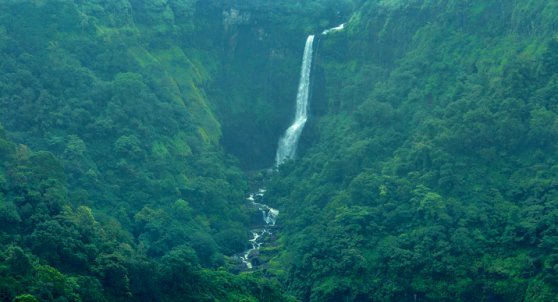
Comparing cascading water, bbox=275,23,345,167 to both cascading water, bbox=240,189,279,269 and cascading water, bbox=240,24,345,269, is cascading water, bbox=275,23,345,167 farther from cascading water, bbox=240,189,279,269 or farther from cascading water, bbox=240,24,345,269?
cascading water, bbox=240,189,279,269

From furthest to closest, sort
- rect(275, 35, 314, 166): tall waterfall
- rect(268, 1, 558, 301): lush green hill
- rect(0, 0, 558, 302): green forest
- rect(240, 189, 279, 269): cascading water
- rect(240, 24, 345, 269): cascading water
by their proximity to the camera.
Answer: rect(275, 35, 314, 166): tall waterfall → rect(240, 24, 345, 269): cascading water → rect(240, 189, 279, 269): cascading water → rect(268, 1, 558, 301): lush green hill → rect(0, 0, 558, 302): green forest

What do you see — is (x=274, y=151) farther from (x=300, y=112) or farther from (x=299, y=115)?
(x=300, y=112)

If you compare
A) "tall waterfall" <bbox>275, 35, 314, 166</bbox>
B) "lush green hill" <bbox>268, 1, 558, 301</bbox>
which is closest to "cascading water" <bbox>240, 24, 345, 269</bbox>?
"tall waterfall" <bbox>275, 35, 314, 166</bbox>

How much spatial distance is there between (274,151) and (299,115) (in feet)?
10.6

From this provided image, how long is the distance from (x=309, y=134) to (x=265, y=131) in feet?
11.3

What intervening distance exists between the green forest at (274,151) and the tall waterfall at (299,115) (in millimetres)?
503

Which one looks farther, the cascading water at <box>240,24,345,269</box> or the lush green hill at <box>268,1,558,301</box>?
the cascading water at <box>240,24,345,269</box>

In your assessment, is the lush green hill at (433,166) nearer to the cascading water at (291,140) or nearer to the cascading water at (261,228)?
the cascading water at (261,228)

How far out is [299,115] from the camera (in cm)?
7656

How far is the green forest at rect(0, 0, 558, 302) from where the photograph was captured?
53500 mm

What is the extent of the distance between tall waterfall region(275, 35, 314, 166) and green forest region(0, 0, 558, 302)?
0.50 meters

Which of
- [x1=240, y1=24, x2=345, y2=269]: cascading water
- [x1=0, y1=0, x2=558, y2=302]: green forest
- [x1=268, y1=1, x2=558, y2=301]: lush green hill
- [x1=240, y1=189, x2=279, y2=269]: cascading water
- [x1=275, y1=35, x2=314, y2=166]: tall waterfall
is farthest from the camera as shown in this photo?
[x1=275, y1=35, x2=314, y2=166]: tall waterfall

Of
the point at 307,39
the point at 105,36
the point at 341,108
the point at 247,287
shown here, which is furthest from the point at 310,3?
the point at 247,287

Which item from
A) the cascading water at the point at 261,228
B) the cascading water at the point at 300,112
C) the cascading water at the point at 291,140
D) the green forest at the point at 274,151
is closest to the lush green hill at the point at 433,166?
the green forest at the point at 274,151
